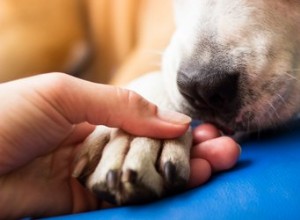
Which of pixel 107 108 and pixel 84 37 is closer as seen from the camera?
pixel 107 108

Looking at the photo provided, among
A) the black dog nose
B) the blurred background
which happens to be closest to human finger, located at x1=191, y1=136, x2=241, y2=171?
the black dog nose

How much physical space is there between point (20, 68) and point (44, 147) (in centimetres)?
95

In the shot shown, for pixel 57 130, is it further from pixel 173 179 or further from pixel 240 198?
pixel 240 198

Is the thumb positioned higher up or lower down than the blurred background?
higher up

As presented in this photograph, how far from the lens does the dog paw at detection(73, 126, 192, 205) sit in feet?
2.42

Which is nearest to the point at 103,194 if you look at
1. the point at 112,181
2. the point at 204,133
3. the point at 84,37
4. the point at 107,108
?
the point at 112,181

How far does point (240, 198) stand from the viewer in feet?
2.37

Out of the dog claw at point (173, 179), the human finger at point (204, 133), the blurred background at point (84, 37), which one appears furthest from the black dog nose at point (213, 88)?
the blurred background at point (84, 37)

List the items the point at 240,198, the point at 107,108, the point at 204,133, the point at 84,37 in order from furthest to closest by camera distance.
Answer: the point at 84,37
the point at 204,133
the point at 107,108
the point at 240,198

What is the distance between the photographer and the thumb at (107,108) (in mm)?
818

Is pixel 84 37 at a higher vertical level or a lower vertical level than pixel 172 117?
lower

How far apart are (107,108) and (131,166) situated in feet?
0.38

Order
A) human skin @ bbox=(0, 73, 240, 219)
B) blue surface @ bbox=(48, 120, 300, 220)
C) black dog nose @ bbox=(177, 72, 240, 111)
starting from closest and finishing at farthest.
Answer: blue surface @ bbox=(48, 120, 300, 220), human skin @ bbox=(0, 73, 240, 219), black dog nose @ bbox=(177, 72, 240, 111)

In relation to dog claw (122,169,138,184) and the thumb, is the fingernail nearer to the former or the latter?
the thumb
